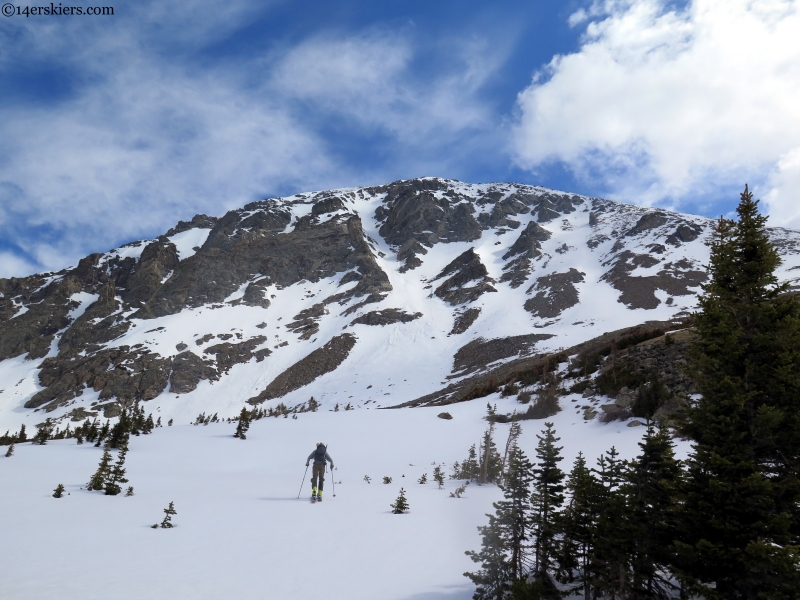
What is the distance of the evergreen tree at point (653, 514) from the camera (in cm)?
415

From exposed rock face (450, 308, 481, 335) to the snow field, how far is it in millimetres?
58204

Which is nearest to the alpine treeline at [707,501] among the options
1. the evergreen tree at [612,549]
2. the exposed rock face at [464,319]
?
the evergreen tree at [612,549]

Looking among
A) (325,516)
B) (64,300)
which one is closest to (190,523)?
(325,516)

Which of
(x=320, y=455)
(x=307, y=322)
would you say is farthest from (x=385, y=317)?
(x=320, y=455)

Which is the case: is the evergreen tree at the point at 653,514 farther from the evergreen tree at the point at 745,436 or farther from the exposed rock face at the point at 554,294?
the exposed rock face at the point at 554,294

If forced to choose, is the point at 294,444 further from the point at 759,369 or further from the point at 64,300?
the point at 64,300

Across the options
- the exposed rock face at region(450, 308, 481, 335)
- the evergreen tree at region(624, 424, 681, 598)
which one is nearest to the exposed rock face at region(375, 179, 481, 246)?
the exposed rock face at region(450, 308, 481, 335)

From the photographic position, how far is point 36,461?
11.5 metres

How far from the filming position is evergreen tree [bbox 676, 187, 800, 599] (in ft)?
12.8

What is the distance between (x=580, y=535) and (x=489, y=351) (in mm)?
56381

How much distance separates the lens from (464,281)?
92562 millimetres

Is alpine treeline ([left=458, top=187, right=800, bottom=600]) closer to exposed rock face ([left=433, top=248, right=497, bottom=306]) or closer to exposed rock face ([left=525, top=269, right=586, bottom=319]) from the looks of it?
exposed rock face ([left=525, top=269, right=586, bottom=319])

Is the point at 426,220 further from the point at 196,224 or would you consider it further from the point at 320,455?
the point at 320,455

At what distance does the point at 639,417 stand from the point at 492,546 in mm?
11796
